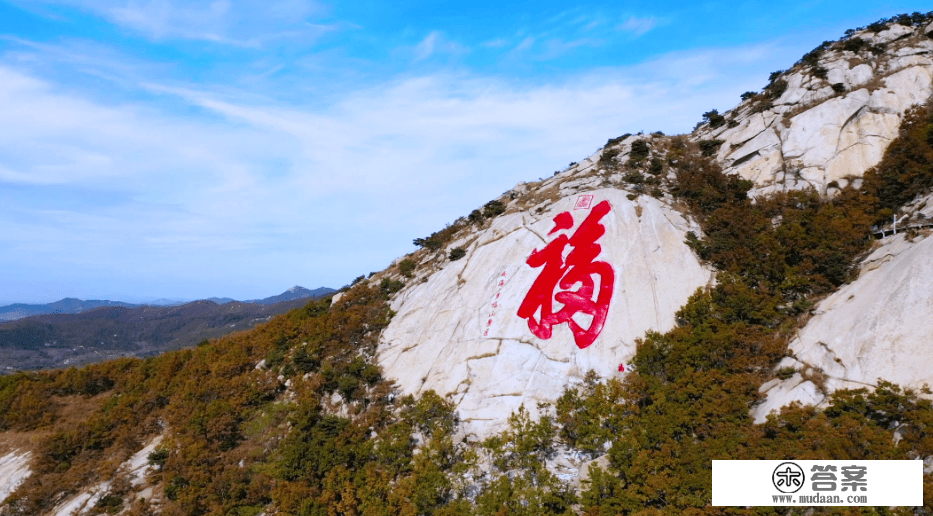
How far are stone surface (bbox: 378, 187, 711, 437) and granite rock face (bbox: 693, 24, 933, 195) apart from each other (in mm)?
7272

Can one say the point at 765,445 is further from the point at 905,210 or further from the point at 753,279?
the point at 905,210

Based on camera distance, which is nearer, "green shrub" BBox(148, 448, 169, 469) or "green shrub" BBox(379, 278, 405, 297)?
"green shrub" BBox(148, 448, 169, 469)

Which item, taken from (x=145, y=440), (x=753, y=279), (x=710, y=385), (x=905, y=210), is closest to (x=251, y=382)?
(x=145, y=440)

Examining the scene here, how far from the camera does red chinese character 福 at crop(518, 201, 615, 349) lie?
67.6ft

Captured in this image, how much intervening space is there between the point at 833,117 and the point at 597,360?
20.9 metres

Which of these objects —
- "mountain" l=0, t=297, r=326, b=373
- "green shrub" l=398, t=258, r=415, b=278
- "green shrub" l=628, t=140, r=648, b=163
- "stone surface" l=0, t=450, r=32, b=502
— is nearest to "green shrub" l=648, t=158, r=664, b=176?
"green shrub" l=628, t=140, r=648, b=163

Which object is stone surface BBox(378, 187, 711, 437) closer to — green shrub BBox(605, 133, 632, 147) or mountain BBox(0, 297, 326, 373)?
green shrub BBox(605, 133, 632, 147)

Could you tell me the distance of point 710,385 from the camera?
1638 centimetres

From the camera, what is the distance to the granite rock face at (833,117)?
24.1 metres

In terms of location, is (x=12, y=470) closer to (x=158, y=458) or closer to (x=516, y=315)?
(x=158, y=458)

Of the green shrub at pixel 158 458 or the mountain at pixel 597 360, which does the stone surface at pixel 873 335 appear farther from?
the green shrub at pixel 158 458

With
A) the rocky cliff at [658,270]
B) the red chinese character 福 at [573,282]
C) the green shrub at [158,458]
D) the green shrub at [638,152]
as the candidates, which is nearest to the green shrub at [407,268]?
the rocky cliff at [658,270]

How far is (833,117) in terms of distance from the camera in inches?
1004

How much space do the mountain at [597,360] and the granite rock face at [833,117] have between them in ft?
0.50
